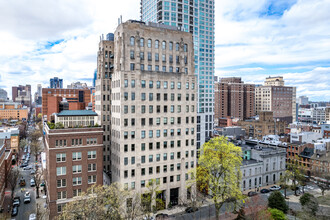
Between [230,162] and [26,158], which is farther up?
[230,162]

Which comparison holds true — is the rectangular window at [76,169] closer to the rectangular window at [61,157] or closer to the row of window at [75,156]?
the row of window at [75,156]

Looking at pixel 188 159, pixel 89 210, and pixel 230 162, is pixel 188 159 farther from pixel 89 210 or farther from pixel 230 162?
pixel 89 210

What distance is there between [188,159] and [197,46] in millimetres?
78941

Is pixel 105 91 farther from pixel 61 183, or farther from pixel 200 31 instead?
pixel 200 31

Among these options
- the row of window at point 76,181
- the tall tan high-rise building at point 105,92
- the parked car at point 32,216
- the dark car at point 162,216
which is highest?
the tall tan high-rise building at point 105,92

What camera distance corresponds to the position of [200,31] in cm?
13550

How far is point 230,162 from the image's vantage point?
58062 mm

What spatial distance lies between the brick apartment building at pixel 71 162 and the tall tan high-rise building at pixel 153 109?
6428mm

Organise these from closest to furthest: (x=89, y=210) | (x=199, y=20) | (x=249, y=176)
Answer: (x=89, y=210), (x=249, y=176), (x=199, y=20)

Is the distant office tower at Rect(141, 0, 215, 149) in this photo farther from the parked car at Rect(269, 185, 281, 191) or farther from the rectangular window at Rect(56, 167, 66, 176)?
the rectangular window at Rect(56, 167, 66, 176)

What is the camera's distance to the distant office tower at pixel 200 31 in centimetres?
12388

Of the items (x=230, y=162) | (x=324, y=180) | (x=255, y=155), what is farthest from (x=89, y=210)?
(x=324, y=180)

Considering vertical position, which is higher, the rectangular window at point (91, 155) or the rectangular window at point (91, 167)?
the rectangular window at point (91, 155)

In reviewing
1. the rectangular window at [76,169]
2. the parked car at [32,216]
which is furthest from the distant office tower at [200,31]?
the parked car at [32,216]
